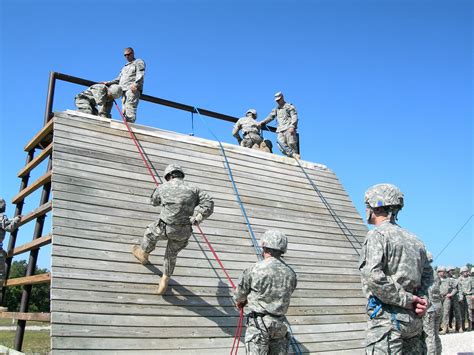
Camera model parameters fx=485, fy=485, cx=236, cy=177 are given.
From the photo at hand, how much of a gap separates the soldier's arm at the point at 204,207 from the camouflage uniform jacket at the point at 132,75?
451cm

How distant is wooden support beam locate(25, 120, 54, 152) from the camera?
26.5 feet

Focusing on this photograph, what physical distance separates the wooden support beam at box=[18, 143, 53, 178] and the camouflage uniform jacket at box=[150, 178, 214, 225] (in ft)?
8.20

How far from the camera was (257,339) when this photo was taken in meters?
4.63

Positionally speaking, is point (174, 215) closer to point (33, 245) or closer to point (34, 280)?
point (34, 280)

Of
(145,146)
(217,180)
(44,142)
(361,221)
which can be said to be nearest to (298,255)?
(217,180)

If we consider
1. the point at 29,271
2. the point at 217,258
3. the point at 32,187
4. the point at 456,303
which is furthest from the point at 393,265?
the point at 456,303

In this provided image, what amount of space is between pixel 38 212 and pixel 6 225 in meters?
1.12

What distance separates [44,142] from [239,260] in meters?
4.31

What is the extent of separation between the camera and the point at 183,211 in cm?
600

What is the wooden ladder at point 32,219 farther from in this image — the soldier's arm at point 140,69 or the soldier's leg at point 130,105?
the soldier's arm at point 140,69

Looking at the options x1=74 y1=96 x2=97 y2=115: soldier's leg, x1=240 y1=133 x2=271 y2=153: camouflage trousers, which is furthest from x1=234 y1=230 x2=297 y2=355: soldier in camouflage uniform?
x1=240 y1=133 x2=271 y2=153: camouflage trousers

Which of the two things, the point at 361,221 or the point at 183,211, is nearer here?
the point at 183,211

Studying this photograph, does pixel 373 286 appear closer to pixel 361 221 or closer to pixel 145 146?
pixel 145 146

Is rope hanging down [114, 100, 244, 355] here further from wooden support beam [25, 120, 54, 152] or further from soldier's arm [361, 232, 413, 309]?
soldier's arm [361, 232, 413, 309]
